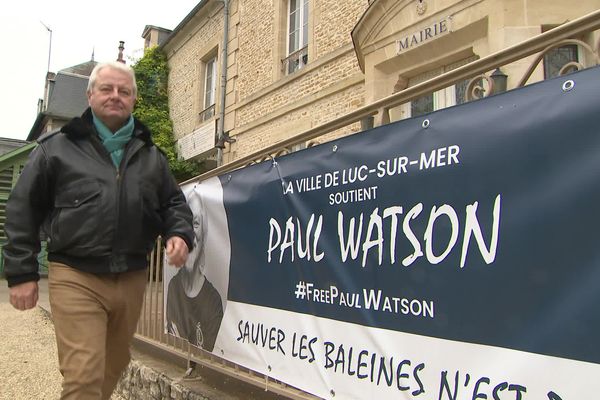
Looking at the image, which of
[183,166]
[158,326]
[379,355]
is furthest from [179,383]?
[183,166]

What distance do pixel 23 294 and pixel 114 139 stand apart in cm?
85

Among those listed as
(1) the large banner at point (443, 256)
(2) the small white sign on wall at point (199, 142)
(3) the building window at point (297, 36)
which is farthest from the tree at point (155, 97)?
(1) the large banner at point (443, 256)

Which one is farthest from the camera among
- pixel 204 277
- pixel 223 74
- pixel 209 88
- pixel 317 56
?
pixel 209 88

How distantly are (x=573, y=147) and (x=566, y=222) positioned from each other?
8.2 inches

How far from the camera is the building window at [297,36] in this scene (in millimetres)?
10977

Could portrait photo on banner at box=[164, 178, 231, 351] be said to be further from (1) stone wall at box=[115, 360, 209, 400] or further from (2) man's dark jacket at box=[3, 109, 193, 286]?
(2) man's dark jacket at box=[3, 109, 193, 286]

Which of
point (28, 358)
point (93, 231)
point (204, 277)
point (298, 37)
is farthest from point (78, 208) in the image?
point (298, 37)

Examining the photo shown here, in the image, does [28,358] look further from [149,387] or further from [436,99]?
[436,99]

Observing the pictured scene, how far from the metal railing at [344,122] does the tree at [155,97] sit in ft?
40.6

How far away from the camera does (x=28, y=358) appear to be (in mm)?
5488

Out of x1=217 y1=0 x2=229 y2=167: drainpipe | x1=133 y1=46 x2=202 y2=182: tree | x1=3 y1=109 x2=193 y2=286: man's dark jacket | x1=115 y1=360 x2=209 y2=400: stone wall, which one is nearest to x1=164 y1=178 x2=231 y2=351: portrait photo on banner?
x1=115 y1=360 x2=209 y2=400: stone wall

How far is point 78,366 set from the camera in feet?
7.24

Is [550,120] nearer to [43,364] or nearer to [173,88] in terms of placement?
[43,364]

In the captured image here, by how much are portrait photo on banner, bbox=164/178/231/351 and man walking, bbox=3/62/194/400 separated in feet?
1.93
